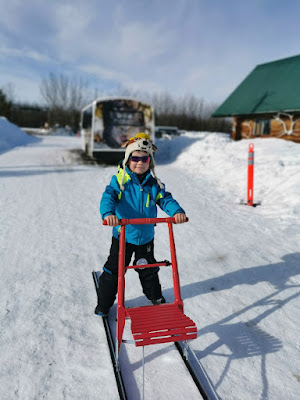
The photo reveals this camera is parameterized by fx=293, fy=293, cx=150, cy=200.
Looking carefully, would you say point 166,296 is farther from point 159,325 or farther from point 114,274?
point 159,325

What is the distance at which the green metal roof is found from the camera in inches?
634

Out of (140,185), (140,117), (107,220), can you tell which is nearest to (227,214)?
(140,185)

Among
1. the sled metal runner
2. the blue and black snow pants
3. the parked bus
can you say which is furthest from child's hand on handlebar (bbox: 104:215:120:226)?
the parked bus

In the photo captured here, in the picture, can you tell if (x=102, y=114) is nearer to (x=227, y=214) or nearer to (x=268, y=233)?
(x=227, y=214)

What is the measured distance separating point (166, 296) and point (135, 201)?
1.24 metres

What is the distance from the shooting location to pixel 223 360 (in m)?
2.41

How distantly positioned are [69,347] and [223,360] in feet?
4.24

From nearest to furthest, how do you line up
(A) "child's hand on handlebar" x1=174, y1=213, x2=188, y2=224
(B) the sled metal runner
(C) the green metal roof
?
(B) the sled metal runner, (A) "child's hand on handlebar" x1=174, y1=213, x2=188, y2=224, (C) the green metal roof

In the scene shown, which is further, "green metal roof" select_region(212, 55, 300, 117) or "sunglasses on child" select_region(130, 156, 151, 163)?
"green metal roof" select_region(212, 55, 300, 117)

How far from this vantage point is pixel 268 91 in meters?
17.4

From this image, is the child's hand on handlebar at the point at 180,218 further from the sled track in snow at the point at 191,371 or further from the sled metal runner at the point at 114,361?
the sled metal runner at the point at 114,361

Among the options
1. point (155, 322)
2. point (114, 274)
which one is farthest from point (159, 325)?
point (114, 274)

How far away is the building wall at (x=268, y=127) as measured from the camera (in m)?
16.1

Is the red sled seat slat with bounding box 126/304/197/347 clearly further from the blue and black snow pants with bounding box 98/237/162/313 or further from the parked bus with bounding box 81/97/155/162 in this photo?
the parked bus with bounding box 81/97/155/162
